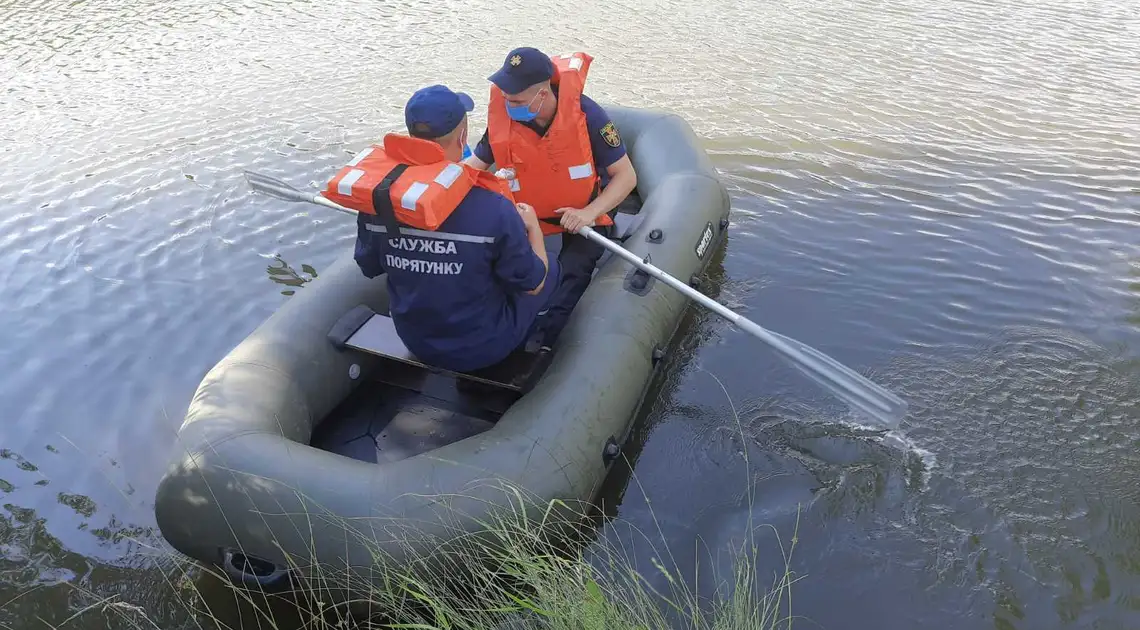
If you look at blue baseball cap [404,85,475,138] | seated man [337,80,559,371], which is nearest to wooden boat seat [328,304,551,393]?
seated man [337,80,559,371]

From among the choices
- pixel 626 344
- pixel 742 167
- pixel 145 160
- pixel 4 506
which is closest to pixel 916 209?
pixel 742 167

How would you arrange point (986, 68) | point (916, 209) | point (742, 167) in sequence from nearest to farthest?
point (916, 209) → point (742, 167) → point (986, 68)

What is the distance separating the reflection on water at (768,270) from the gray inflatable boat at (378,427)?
416mm

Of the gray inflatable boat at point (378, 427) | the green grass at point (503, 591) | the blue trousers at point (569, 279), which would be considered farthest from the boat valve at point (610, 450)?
the blue trousers at point (569, 279)

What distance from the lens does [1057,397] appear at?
3.49m

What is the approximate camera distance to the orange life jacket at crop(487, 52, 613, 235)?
3.70m

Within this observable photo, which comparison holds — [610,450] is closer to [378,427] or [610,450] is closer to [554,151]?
[378,427]

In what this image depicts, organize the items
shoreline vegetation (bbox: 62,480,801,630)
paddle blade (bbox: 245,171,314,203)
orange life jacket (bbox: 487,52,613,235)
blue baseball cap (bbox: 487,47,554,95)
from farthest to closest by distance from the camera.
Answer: paddle blade (bbox: 245,171,314,203), orange life jacket (bbox: 487,52,613,235), blue baseball cap (bbox: 487,47,554,95), shoreline vegetation (bbox: 62,480,801,630)

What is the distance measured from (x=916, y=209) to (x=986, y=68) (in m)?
2.90

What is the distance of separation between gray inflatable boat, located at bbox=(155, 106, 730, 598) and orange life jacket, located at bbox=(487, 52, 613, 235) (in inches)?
14.5

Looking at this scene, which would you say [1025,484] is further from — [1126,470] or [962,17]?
[962,17]

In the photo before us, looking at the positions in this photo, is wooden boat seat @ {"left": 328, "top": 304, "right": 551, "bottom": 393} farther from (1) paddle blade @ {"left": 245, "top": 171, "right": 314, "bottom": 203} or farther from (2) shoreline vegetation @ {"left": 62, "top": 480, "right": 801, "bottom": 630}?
(1) paddle blade @ {"left": 245, "top": 171, "right": 314, "bottom": 203}

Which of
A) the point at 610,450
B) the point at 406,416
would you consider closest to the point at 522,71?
the point at 406,416

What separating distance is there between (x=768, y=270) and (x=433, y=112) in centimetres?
259
